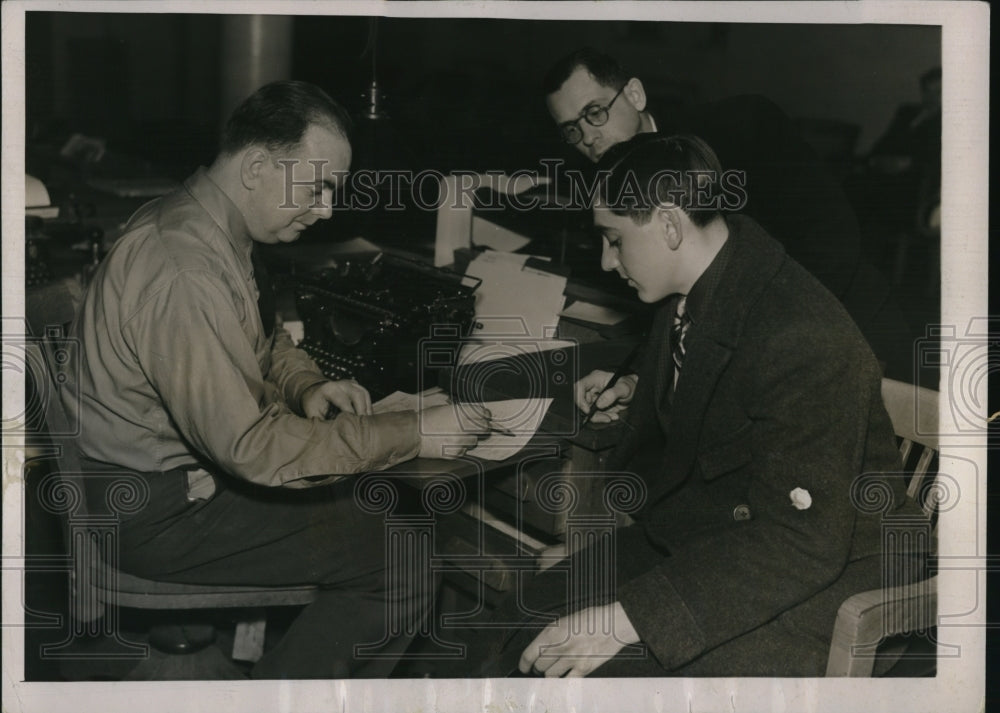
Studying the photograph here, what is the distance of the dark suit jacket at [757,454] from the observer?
75.7 inches

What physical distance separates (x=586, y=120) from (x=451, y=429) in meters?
0.76

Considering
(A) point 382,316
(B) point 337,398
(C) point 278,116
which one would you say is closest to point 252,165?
(C) point 278,116

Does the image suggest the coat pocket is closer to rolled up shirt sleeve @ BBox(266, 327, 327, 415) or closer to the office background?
the office background

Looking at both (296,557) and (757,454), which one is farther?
(296,557)

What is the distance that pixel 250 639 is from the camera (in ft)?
6.85

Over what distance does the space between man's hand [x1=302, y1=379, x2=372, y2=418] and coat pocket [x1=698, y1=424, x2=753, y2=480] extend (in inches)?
29.3

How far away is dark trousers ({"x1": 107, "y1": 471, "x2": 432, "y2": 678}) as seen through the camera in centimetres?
203

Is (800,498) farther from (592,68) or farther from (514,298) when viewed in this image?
(592,68)

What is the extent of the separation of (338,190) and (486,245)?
0.39 metres

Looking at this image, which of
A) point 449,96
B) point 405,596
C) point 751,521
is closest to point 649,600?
point 751,521

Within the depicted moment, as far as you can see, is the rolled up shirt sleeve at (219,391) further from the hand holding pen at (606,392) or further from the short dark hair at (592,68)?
the short dark hair at (592,68)

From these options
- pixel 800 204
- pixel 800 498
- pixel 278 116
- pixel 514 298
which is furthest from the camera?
pixel 514 298

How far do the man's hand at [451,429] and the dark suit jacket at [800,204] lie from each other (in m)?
0.74

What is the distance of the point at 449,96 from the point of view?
213cm
